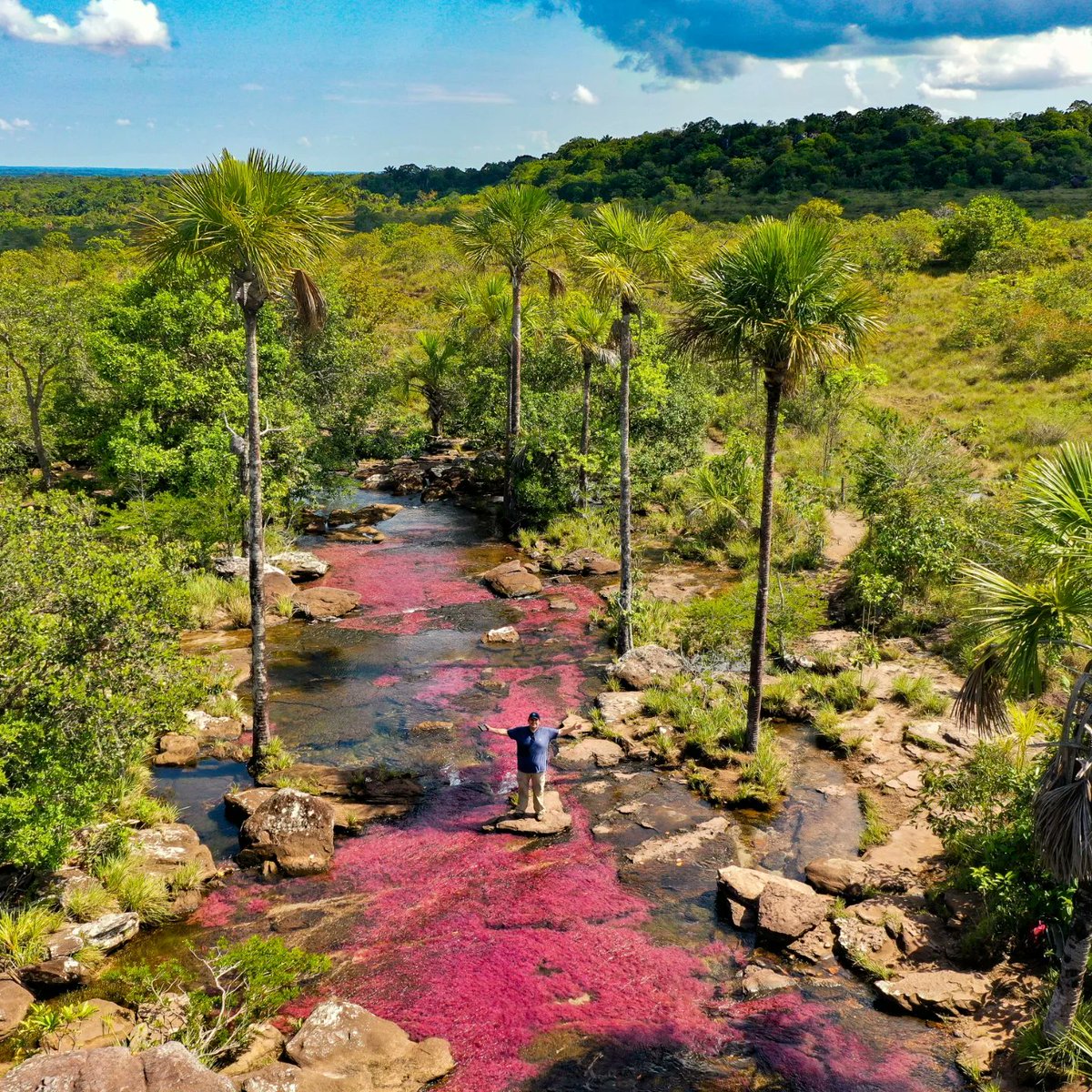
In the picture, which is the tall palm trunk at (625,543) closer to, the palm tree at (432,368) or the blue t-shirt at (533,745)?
the blue t-shirt at (533,745)

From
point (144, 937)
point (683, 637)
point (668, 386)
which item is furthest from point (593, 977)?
point (668, 386)

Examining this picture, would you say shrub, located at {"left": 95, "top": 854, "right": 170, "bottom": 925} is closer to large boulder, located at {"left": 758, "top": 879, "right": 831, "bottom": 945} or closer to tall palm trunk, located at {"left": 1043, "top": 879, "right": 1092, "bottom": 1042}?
large boulder, located at {"left": 758, "top": 879, "right": 831, "bottom": 945}

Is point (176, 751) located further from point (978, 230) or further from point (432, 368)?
point (978, 230)

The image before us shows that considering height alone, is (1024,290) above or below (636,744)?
above

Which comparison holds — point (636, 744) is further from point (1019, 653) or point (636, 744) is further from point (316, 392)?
point (316, 392)

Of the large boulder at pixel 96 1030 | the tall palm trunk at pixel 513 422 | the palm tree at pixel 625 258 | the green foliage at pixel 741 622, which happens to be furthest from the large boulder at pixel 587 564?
the large boulder at pixel 96 1030

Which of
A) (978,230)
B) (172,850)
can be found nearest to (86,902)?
(172,850)
